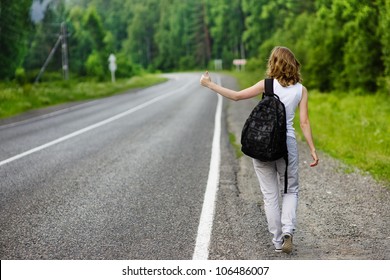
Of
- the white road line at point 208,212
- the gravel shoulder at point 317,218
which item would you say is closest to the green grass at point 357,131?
the gravel shoulder at point 317,218

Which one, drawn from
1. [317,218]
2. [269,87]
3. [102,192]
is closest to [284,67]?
[269,87]

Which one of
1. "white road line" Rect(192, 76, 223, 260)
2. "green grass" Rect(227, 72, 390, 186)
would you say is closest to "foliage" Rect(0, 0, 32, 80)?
"green grass" Rect(227, 72, 390, 186)

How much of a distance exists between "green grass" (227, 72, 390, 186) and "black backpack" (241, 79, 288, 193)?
135 inches

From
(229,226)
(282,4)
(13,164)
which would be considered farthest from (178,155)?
(282,4)

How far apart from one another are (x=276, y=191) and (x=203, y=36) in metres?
102

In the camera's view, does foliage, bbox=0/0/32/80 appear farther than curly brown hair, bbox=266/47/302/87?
Yes

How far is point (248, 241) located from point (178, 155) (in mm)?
5073

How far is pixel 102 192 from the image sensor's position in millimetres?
6852

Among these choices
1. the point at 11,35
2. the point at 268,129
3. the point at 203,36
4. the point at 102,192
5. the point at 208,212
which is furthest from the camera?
the point at 203,36

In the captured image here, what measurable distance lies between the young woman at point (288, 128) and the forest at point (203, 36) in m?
12.6

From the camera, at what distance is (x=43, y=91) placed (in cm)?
2759

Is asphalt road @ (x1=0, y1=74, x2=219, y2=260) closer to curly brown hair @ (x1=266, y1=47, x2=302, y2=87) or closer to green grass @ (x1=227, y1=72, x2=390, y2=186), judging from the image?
curly brown hair @ (x1=266, y1=47, x2=302, y2=87)

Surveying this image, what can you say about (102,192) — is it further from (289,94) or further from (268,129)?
(289,94)

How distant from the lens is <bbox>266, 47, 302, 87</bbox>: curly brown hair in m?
4.42
